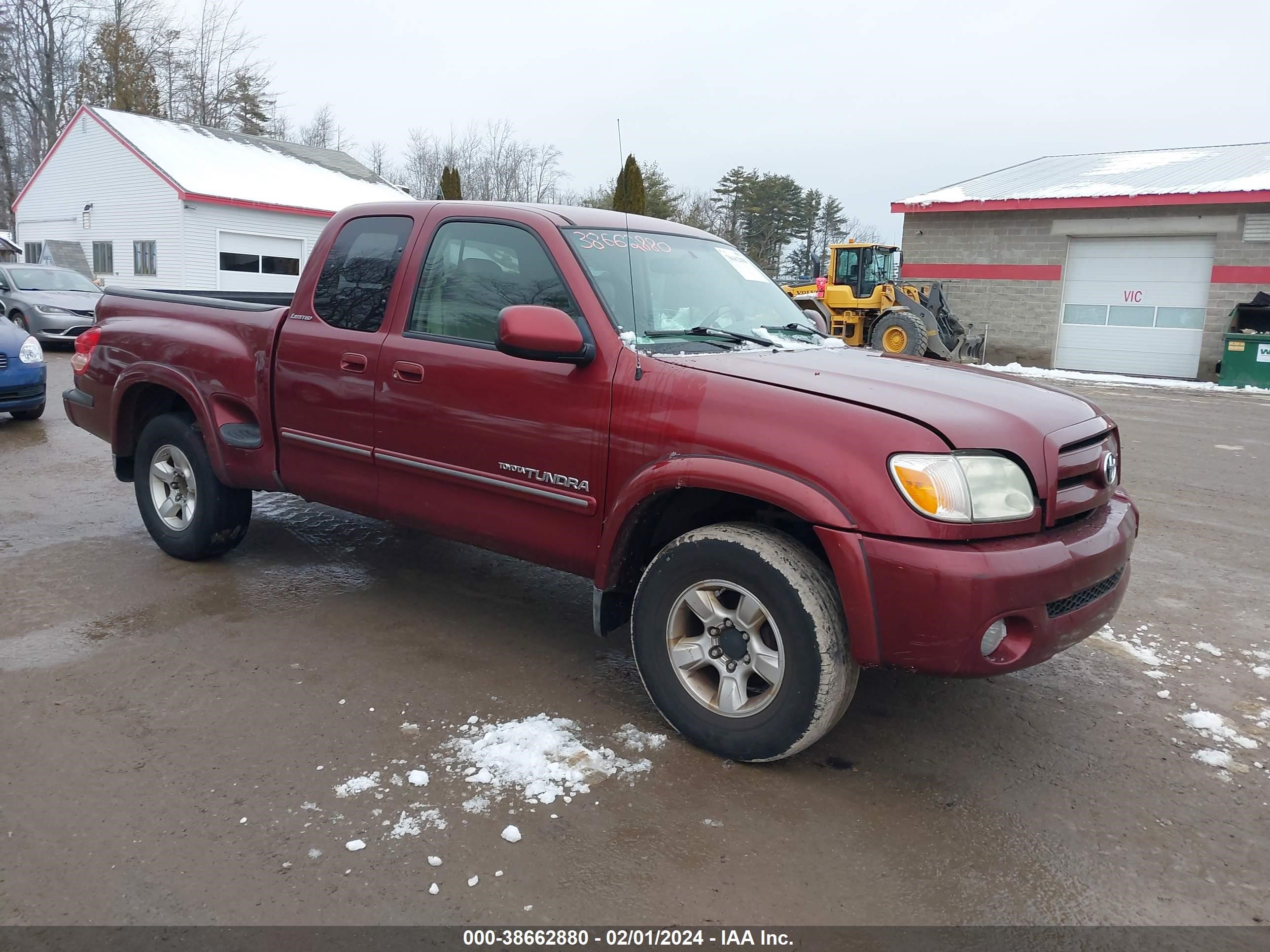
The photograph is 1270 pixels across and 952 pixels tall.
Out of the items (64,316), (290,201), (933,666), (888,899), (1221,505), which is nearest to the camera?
(888,899)

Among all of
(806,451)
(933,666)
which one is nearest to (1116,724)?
(933,666)

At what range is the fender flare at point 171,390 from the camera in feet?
15.6

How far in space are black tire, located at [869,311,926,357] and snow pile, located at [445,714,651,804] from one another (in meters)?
15.4

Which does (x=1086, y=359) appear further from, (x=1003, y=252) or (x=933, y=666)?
(x=933, y=666)

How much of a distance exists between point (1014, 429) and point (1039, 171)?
26.0 meters

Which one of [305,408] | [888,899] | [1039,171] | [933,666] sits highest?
[1039,171]

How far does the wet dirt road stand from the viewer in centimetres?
257

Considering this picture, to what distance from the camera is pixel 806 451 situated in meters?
2.97

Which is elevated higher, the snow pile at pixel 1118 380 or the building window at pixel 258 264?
the building window at pixel 258 264

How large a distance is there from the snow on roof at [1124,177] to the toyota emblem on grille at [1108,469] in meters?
19.9

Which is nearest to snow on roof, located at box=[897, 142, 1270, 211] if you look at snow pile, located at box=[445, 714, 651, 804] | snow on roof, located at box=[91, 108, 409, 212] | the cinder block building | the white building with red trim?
the cinder block building

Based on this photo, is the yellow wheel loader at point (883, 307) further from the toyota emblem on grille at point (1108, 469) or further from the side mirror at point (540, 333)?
the side mirror at point (540, 333)

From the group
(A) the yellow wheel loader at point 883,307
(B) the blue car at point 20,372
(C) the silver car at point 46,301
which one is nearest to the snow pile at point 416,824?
(B) the blue car at point 20,372

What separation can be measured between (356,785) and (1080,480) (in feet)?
8.67
